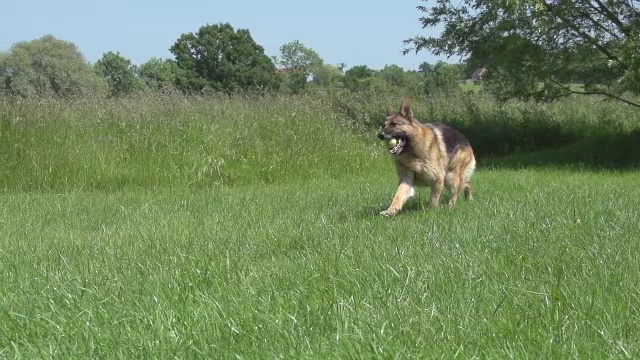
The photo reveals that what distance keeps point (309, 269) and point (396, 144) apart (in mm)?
3507

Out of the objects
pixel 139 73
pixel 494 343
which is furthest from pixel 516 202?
pixel 139 73

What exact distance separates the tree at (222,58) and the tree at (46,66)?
9.09 metres

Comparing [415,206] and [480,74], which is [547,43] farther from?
[415,206]

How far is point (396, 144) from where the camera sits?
7.79 m

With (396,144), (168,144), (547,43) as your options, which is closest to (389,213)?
(396,144)

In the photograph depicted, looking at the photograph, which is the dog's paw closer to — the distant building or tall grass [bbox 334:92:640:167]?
tall grass [bbox 334:92:640:167]

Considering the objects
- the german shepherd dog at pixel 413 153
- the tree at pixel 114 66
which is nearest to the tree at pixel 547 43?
the german shepherd dog at pixel 413 153

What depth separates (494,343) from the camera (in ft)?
9.65

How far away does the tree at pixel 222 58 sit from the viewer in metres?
62.1

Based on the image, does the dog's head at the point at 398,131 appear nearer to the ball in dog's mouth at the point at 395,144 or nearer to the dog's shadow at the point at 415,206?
the ball in dog's mouth at the point at 395,144

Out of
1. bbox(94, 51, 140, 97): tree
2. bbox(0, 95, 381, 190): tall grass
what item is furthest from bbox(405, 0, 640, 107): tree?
bbox(94, 51, 140, 97): tree

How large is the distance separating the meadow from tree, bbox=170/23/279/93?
166 feet

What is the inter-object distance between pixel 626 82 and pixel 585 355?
14.1 metres

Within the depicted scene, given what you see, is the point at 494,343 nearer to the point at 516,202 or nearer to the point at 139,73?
the point at 516,202
